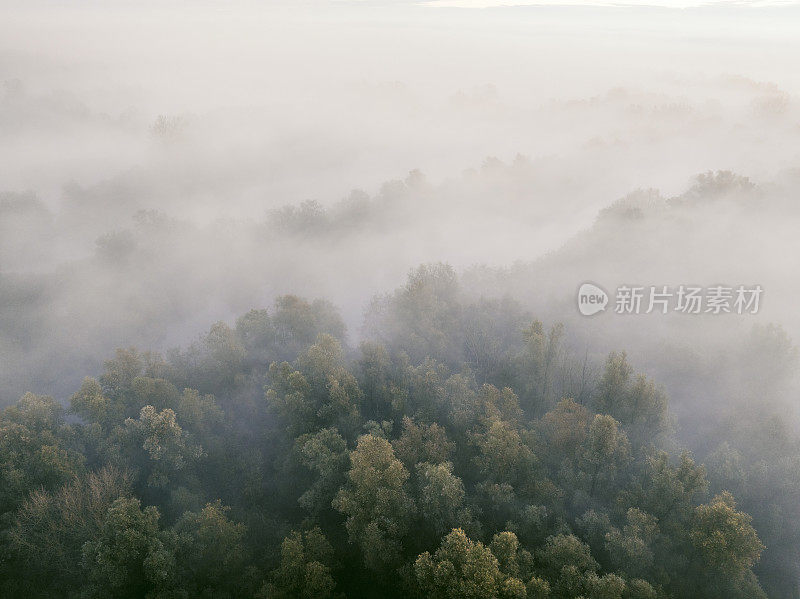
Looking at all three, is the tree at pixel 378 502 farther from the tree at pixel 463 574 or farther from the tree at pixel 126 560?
the tree at pixel 126 560

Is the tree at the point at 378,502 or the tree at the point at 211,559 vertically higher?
the tree at the point at 378,502

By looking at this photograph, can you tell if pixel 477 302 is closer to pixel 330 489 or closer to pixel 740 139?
pixel 330 489

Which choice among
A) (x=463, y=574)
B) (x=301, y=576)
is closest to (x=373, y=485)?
(x=301, y=576)

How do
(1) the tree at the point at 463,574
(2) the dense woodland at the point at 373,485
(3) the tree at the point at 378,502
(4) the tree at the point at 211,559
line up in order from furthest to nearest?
1. (3) the tree at the point at 378,502
2. (4) the tree at the point at 211,559
3. (2) the dense woodland at the point at 373,485
4. (1) the tree at the point at 463,574

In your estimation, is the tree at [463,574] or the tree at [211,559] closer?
the tree at [463,574]

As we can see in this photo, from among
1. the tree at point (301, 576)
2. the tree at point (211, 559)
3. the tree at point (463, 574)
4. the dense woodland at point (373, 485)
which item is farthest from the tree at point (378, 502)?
the tree at point (211, 559)

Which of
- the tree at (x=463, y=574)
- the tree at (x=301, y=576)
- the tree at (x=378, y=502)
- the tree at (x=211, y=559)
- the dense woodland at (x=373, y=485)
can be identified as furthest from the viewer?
the tree at (x=378, y=502)

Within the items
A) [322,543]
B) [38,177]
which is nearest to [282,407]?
[322,543]

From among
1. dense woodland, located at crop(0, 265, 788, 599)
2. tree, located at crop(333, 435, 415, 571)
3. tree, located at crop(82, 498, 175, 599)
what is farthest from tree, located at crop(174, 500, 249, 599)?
tree, located at crop(333, 435, 415, 571)

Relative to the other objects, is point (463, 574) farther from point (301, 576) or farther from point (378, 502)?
point (301, 576)
